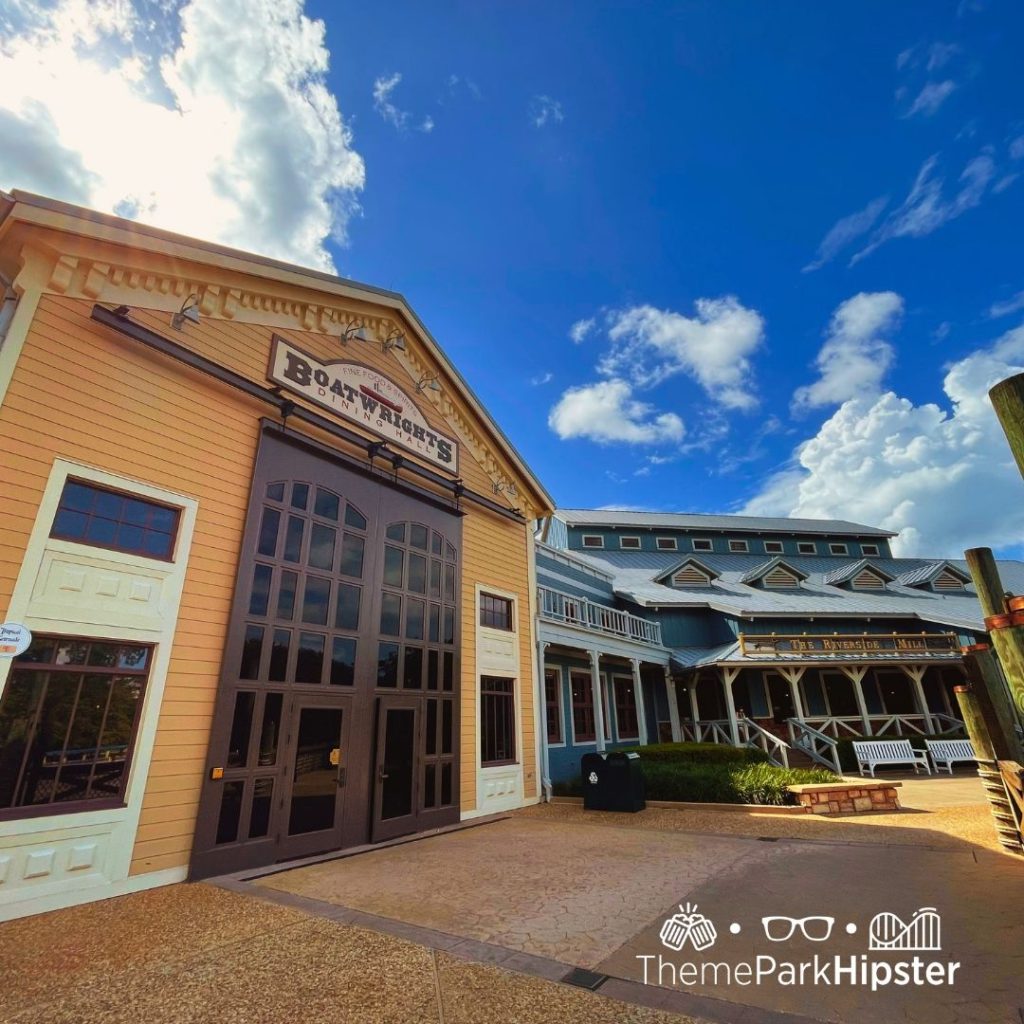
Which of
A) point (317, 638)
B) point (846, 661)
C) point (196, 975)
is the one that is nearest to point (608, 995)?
point (196, 975)

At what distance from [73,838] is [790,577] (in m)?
26.1

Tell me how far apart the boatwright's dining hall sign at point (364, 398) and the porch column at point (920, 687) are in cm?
1758

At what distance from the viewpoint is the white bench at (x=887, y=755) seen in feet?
51.6

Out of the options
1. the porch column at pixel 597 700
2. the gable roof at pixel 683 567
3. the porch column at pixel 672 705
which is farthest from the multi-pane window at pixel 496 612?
the gable roof at pixel 683 567

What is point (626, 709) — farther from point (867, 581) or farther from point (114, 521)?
point (114, 521)

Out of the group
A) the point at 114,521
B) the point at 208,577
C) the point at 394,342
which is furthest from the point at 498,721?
the point at 394,342

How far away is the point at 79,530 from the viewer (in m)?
6.26

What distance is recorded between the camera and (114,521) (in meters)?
6.59

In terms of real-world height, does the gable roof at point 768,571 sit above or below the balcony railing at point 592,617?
above

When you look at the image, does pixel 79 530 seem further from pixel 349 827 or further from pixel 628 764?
pixel 628 764

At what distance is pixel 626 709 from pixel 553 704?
5.03 m

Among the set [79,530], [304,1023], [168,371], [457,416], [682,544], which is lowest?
[304,1023]

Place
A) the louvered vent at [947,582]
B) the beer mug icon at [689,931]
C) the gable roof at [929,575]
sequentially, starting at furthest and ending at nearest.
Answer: the louvered vent at [947,582] → the gable roof at [929,575] → the beer mug icon at [689,931]

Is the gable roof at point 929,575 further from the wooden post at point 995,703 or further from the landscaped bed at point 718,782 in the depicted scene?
the wooden post at point 995,703
